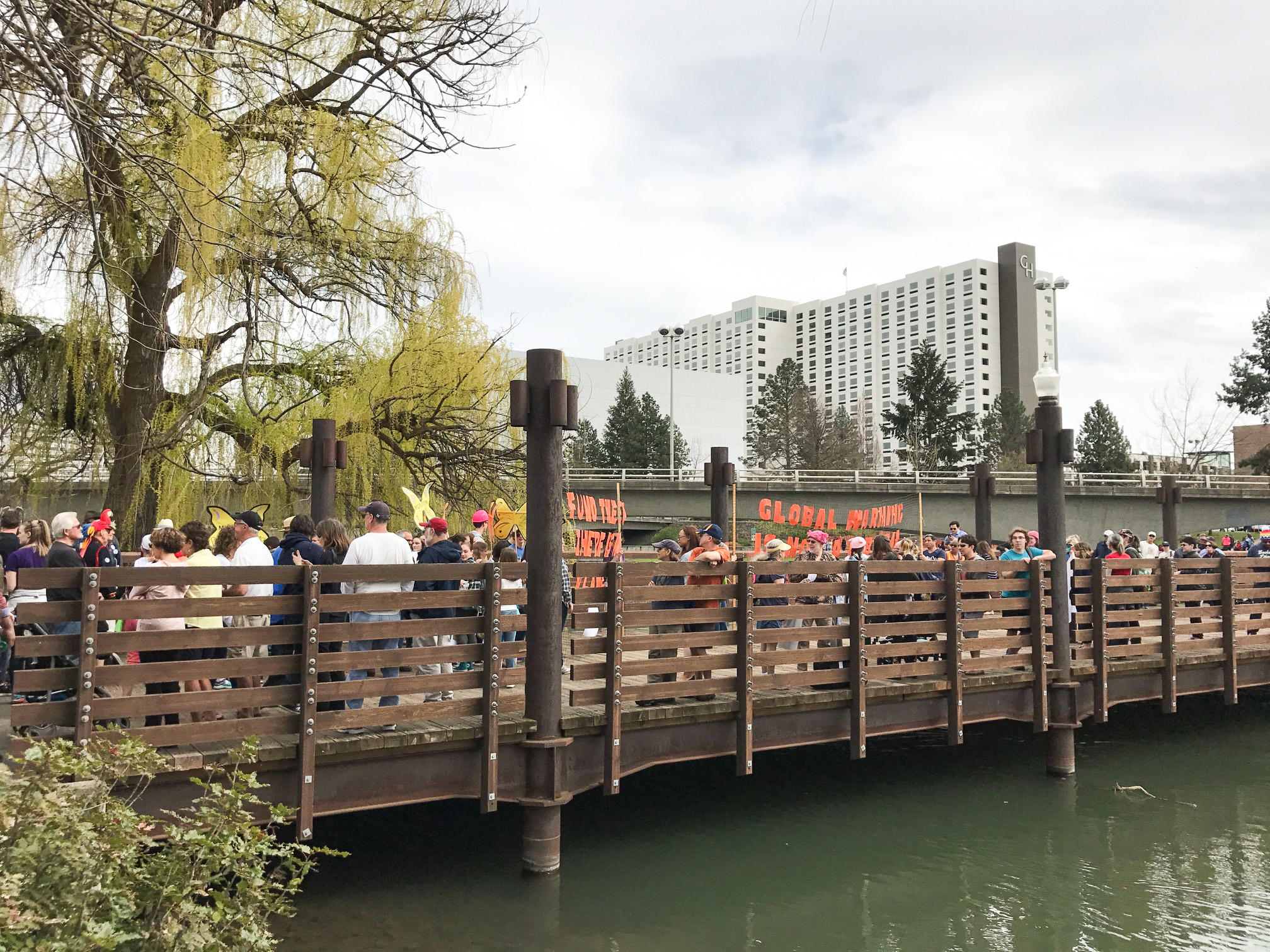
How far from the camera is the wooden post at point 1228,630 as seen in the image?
12.5 meters

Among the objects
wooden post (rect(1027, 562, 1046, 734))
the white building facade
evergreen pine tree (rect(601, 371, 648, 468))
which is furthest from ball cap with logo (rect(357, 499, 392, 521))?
the white building facade

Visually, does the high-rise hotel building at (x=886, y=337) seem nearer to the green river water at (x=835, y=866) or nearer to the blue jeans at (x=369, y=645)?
the green river water at (x=835, y=866)

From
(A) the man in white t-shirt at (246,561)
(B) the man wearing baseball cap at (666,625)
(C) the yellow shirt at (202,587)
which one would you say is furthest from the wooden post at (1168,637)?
(C) the yellow shirt at (202,587)

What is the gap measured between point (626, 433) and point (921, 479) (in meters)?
36.2

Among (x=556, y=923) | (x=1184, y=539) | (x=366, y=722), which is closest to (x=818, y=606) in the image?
(x=556, y=923)

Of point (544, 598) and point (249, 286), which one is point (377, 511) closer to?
point (544, 598)

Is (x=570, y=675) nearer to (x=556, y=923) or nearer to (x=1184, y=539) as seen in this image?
(x=556, y=923)

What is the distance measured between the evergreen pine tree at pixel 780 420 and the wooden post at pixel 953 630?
2426 inches

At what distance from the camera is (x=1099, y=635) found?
36.8 ft

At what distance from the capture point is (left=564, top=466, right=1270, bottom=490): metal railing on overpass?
4231 cm

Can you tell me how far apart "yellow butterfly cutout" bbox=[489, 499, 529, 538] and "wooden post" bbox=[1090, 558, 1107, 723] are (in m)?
7.36

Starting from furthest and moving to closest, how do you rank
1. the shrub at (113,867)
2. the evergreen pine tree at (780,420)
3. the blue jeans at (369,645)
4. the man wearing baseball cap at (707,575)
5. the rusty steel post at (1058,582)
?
1. the evergreen pine tree at (780,420)
2. the rusty steel post at (1058,582)
3. the man wearing baseball cap at (707,575)
4. the blue jeans at (369,645)
5. the shrub at (113,867)

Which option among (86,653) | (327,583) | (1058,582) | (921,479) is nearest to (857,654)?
(1058,582)

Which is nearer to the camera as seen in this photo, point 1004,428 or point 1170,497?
point 1170,497
